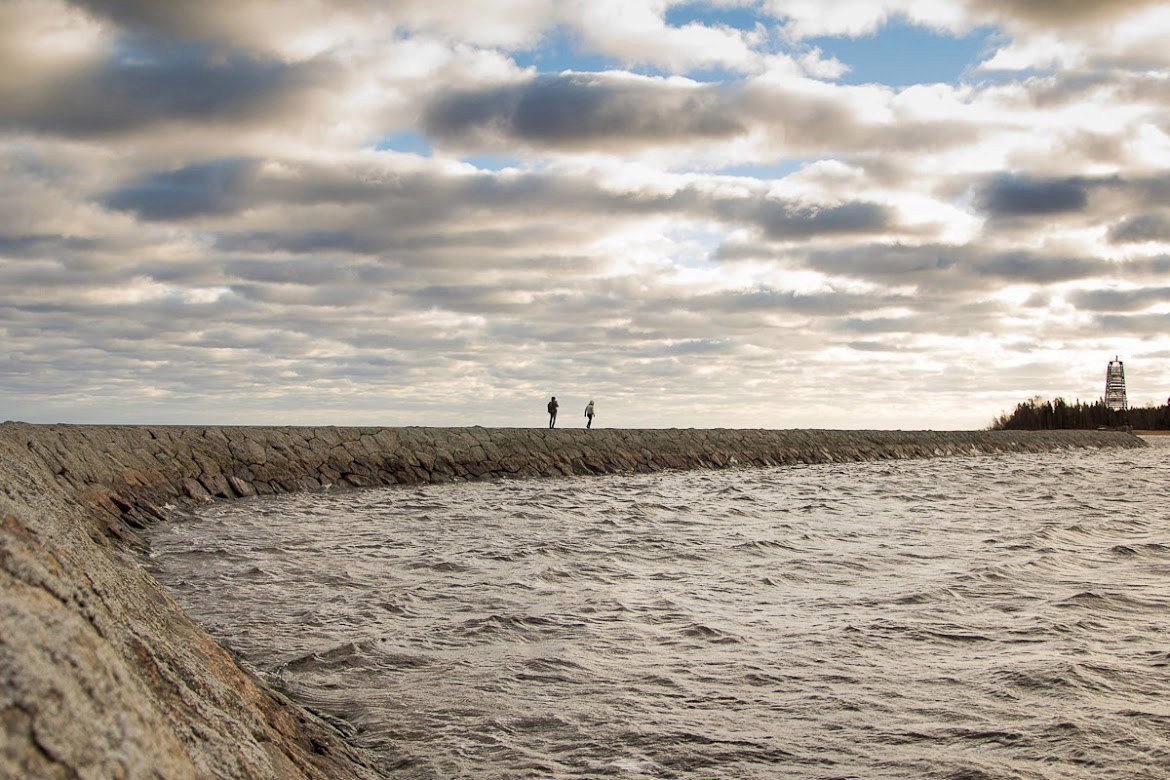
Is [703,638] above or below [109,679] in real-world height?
below

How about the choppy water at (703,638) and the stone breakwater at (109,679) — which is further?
the choppy water at (703,638)

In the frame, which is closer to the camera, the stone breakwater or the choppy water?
the stone breakwater

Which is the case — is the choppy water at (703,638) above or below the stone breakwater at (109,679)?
below

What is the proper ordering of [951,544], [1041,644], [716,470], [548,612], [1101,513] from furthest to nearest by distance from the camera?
[716,470], [1101,513], [951,544], [548,612], [1041,644]

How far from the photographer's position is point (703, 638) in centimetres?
650

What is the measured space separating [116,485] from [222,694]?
12.7 metres

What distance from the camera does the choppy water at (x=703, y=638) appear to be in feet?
14.5

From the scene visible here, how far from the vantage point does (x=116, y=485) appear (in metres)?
14.3

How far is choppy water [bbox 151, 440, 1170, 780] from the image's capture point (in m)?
4.43

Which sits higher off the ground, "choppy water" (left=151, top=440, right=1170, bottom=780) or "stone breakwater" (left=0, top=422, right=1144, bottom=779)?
"stone breakwater" (left=0, top=422, right=1144, bottom=779)

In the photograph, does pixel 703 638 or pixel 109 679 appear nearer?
Answer: pixel 109 679

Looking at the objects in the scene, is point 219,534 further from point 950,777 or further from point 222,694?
point 950,777

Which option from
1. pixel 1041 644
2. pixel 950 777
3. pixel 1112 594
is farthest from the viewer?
pixel 1112 594

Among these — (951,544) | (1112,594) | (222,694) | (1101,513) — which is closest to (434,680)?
(222,694)
